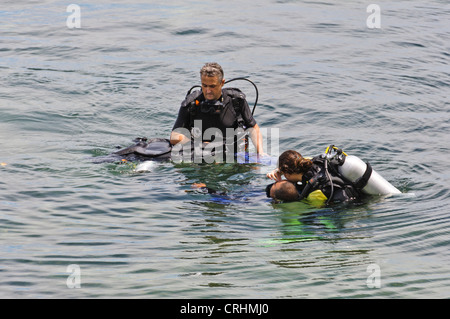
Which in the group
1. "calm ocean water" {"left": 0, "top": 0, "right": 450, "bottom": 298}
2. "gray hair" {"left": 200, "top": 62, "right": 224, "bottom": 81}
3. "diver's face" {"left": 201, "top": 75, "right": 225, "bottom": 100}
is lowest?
"calm ocean water" {"left": 0, "top": 0, "right": 450, "bottom": 298}

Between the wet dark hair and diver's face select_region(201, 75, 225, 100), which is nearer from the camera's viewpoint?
the wet dark hair

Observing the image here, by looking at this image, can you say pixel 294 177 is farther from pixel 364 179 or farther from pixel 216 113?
pixel 216 113

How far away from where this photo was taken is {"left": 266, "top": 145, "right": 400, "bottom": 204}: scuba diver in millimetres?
6660

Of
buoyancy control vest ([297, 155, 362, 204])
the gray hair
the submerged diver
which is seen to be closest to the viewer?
buoyancy control vest ([297, 155, 362, 204])

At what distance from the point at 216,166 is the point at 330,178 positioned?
88.8 inches

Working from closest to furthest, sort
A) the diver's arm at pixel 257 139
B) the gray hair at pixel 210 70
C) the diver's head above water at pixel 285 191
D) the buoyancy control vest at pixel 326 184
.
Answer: the buoyancy control vest at pixel 326 184
the diver's head above water at pixel 285 191
the gray hair at pixel 210 70
the diver's arm at pixel 257 139

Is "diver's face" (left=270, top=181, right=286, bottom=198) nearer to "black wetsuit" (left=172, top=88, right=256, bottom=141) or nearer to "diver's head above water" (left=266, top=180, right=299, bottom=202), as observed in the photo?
"diver's head above water" (left=266, top=180, right=299, bottom=202)

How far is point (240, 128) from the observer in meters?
8.78

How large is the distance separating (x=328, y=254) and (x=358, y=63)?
878 cm

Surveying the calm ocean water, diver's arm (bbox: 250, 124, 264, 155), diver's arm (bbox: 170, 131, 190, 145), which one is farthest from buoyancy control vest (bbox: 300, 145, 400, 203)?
diver's arm (bbox: 170, 131, 190, 145)

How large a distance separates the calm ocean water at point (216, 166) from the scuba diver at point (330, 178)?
0.22m

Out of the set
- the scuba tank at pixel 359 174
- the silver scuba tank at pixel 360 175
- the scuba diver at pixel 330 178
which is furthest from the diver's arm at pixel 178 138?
the silver scuba tank at pixel 360 175

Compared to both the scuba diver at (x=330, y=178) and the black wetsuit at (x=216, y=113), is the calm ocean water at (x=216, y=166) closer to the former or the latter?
the scuba diver at (x=330, y=178)

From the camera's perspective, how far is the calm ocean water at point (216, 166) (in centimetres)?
560
